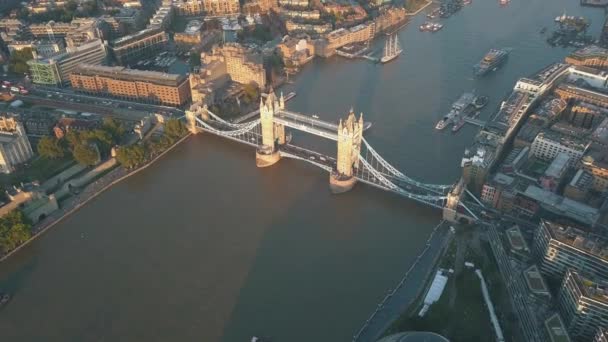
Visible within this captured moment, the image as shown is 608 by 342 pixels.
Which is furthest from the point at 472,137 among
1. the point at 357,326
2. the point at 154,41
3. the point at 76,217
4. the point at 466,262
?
the point at 154,41

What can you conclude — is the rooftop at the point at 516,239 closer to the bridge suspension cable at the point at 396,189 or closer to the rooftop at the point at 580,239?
the rooftop at the point at 580,239

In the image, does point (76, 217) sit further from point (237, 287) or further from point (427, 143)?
point (427, 143)

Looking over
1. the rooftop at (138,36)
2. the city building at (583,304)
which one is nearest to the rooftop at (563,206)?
the city building at (583,304)

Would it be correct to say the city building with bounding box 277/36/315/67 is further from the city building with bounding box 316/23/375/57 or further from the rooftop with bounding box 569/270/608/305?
the rooftop with bounding box 569/270/608/305

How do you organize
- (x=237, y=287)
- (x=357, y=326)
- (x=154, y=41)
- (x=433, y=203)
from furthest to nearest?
(x=154, y=41) < (x=433, y=203) < (x=237, y=287) < (x=357, y=326)

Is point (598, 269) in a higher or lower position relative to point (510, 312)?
higher

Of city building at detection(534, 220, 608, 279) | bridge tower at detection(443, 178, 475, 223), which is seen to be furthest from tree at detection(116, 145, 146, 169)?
city building at detection(534, 220, 608, 279)
